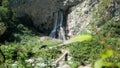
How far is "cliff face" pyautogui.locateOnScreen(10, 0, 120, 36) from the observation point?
18.8 metres

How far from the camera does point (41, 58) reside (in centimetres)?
1502

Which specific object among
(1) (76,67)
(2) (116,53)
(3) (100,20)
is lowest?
(1) (76,67)

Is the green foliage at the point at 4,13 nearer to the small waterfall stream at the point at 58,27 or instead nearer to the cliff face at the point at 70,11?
the cliff face at the point at 70,11

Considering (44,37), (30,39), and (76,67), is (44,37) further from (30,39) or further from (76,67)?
(76,67)

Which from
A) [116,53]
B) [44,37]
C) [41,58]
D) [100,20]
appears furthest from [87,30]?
[116,53]

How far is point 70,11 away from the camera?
20.2 meters

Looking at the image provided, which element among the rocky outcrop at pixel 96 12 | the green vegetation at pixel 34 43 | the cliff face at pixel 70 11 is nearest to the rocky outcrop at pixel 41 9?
the cliff face at pixel 70 11

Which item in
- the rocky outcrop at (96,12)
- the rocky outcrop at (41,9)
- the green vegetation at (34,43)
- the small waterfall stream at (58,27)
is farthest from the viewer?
the small waterfall stream at (58,27)

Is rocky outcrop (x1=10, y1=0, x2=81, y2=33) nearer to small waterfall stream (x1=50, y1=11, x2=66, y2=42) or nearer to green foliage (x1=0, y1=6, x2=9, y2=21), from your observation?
small waterfall stream (x1=50, y1=11, x2=66, y2=42)

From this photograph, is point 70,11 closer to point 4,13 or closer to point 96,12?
point 96,12

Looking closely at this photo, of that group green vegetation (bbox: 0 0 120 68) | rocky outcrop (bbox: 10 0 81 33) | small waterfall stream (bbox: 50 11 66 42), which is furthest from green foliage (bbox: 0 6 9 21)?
small waterfall stream (bbox: 50 11 66 42)

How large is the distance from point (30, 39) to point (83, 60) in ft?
16.5

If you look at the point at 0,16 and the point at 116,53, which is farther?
the point at 0,16

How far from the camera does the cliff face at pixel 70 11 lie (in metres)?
18.8
